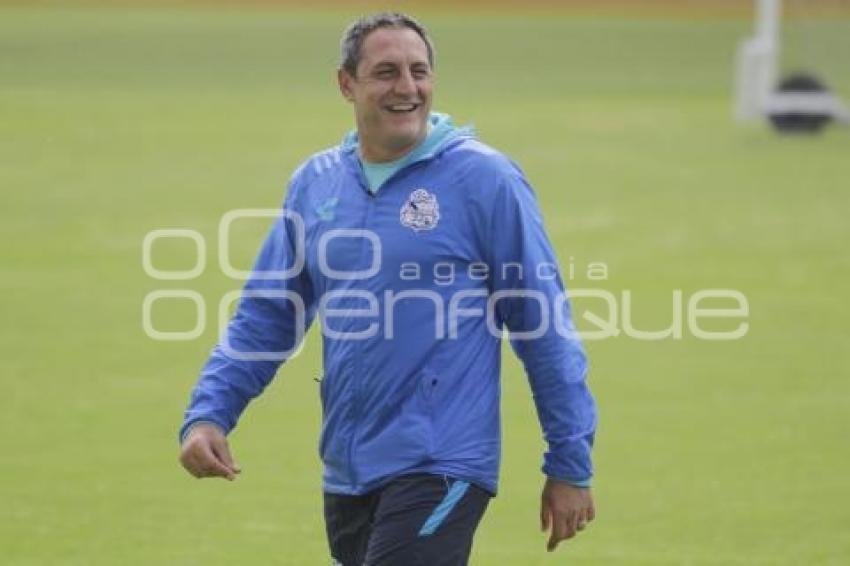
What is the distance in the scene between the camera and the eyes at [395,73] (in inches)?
254

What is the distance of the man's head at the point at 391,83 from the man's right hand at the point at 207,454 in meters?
0.95

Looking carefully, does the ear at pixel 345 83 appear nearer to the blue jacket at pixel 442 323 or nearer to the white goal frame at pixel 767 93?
the blue jacket at pixel 442 323

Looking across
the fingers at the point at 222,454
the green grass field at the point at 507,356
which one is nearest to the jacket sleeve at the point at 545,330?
the fingers at the point at 222,454

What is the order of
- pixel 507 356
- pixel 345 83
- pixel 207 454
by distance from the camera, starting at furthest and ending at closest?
pixel 507 356
pixel 345 83
pixel 207 454

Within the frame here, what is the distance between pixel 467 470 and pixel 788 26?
23.6 metres

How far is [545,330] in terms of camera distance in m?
6.30

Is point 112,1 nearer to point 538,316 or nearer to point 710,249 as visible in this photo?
point 710,249

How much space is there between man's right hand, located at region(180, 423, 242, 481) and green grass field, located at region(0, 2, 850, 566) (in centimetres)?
330

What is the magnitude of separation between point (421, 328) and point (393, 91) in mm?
693

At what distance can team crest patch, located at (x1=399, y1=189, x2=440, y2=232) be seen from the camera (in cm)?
634

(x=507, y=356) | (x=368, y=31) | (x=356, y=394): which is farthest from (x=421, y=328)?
(x=507, y=356)

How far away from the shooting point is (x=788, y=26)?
29.1m
